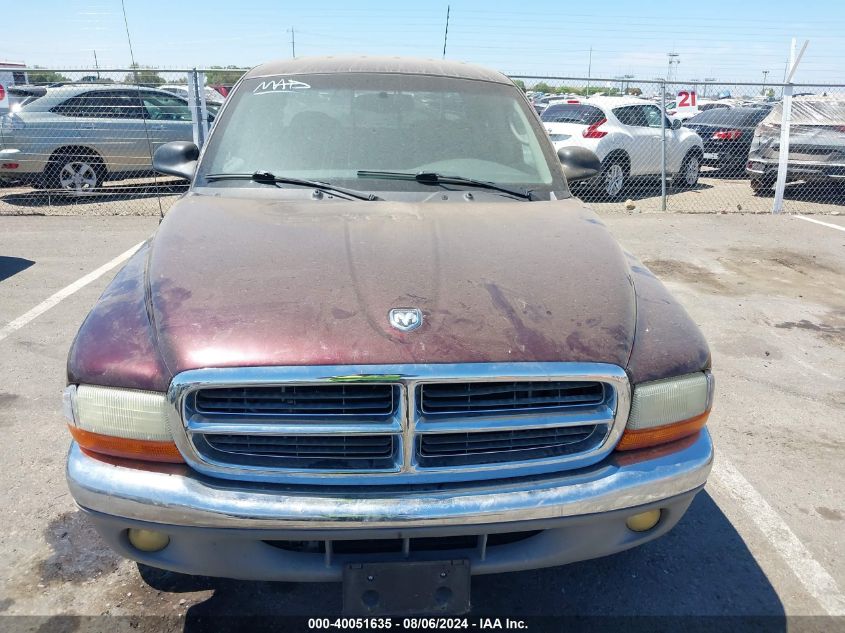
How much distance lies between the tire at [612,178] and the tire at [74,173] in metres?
8.07

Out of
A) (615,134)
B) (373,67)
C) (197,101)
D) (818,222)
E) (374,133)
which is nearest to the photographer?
(374,133)

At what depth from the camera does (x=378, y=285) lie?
2297 mm

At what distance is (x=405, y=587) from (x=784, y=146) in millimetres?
10657

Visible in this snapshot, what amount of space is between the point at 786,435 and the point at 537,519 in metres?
2.57

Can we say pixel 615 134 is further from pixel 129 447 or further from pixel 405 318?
pixel 129 447

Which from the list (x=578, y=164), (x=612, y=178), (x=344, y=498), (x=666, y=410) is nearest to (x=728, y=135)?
(x=612, y=178)

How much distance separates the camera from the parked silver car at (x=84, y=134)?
10.0 metres

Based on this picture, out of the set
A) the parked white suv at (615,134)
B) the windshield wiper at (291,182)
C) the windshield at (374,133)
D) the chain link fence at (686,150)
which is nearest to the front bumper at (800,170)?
the chain link fence at (686,150)

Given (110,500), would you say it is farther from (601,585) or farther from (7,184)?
(7,184)

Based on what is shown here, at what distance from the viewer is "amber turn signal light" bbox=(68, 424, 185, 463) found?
202 centimetres

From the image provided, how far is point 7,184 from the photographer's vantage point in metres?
11.8

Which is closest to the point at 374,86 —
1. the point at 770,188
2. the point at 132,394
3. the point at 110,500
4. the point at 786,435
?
the point at 132,394

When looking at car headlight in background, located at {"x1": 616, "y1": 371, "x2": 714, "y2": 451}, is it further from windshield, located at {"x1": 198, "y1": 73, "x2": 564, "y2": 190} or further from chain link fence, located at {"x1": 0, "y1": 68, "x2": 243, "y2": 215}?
chain link fence, located at {"x1": 0, "y1": 68, "x2": 243, "y2": 215}

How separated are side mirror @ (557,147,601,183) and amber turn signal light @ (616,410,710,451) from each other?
208 cm
